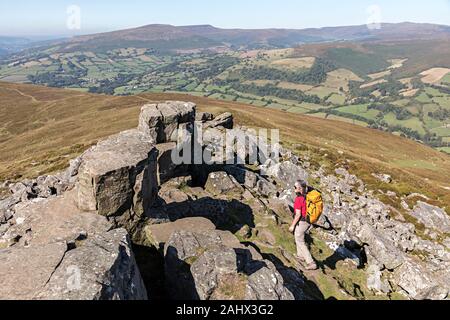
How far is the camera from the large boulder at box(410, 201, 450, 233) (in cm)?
3819

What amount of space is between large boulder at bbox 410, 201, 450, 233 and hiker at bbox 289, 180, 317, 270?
81.6 ft

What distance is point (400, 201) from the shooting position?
43906 mm

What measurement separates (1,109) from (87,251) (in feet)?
499

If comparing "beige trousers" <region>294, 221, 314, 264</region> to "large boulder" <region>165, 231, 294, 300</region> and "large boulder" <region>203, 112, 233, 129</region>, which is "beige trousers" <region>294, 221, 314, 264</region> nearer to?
"large boulder" <region>165, 231, 294, 300</region>

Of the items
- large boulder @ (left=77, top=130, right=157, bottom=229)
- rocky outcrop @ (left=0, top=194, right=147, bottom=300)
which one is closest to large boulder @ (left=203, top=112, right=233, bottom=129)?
large boulder @ (left=77, top=130, right=157, bottom=229)

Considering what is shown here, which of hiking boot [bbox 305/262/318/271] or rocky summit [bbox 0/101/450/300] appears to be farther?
hiking boot [bbox 305/262/318/271]

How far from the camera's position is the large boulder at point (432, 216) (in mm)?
38188

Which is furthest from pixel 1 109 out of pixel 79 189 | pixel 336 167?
pixel 79 189

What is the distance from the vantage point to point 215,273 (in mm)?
13844

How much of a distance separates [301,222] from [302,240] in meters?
1.33

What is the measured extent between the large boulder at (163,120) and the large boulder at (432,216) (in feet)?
92.5

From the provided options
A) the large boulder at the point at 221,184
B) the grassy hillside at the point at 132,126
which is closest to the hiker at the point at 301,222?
the large boulder at the point at 221,184
